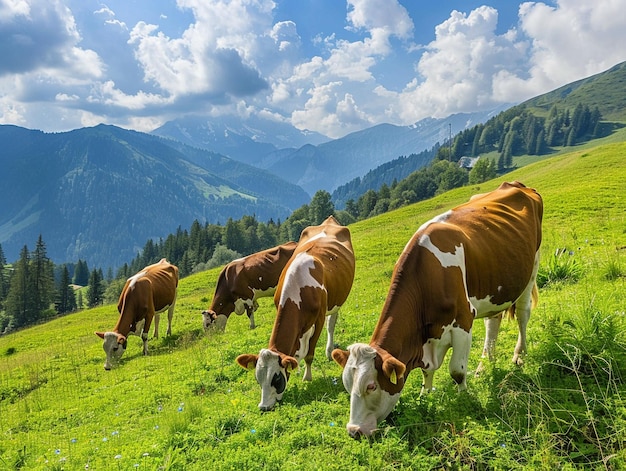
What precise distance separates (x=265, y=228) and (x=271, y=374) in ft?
394

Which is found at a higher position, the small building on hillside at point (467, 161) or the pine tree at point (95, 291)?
the small building on hillside at point (467, 161)

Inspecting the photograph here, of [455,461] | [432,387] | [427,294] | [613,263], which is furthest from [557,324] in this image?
[613,263]

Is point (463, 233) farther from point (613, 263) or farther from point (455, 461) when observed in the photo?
point (613, 263)

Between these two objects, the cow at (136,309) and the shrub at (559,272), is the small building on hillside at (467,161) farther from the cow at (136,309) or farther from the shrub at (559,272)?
the shrub at (559,272)

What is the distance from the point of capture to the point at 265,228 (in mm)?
125625

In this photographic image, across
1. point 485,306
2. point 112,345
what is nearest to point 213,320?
point 112,345

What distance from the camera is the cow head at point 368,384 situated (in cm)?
464

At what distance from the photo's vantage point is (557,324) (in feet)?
22.1

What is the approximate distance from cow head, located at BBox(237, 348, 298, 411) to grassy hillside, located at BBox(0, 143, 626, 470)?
194 mm

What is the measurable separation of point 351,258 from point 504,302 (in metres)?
5.05

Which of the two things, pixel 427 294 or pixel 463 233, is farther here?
pixel 463 233

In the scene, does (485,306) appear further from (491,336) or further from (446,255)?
(491,336)

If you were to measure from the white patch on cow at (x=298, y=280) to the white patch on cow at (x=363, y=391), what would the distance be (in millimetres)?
2950

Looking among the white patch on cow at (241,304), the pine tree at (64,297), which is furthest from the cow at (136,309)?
the pine tree at (64,297)
